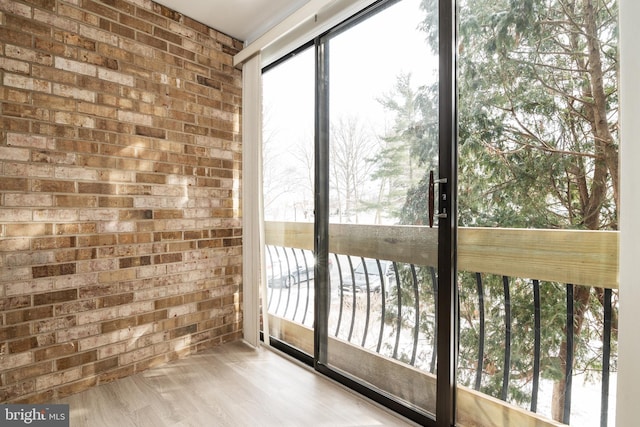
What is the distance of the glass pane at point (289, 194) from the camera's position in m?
2.61

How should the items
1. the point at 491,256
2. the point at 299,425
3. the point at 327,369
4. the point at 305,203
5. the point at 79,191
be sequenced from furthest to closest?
the point at 305,203 → the point at 327,369 → the point at 79,191 → the point at 299,425 → the point at 491,256

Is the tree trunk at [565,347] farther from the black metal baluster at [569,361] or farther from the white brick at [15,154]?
the white brick at [15,154]

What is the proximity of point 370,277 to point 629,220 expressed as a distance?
1.27m

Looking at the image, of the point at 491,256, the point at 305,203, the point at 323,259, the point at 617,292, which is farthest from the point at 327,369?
the point at 617,292

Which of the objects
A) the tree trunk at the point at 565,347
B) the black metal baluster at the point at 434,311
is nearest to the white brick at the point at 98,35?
the black metal baluster at the point at 434,311

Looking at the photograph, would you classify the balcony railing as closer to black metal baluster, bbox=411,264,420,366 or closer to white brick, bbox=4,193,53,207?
black metal baluster, bbox=411,264,420,366

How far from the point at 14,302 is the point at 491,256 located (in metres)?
2.46

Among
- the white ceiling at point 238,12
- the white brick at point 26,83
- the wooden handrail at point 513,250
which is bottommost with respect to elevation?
the wooden handrail at point 513,250

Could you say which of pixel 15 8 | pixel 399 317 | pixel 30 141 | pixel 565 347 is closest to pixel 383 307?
pixel 399 317

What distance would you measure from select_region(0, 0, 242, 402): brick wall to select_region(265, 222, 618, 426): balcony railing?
2.53 ft

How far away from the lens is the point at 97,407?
1996 mm

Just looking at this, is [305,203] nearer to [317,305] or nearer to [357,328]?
[317,305]

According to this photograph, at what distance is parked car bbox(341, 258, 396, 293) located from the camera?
80.4 inches

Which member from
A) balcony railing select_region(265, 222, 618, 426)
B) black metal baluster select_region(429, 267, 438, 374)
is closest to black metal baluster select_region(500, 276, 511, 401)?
balcony railing select_region(265, 222, 618, 426)
